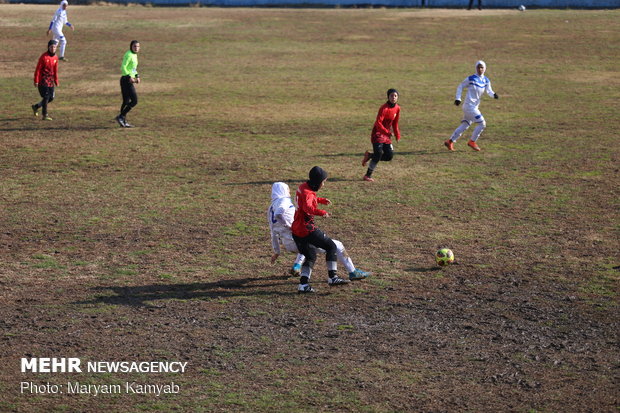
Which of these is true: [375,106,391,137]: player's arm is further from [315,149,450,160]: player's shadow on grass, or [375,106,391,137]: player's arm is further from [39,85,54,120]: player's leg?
[39,85,54,120]: player's leg

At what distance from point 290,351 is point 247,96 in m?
21.0

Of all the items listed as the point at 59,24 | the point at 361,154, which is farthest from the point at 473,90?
the point at 59,24

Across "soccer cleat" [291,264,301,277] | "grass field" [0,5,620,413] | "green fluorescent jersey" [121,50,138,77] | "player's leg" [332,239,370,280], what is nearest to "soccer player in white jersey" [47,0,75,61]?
"grass field" [0,5,620,413]

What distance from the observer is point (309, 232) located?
39.7 feet

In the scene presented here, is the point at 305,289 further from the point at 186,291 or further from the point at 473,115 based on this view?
the point at 473,115

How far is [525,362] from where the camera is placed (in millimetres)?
10039

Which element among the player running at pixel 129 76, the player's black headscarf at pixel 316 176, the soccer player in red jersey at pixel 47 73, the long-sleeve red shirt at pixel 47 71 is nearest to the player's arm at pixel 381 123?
the player's black headscarf at pixel 316 176

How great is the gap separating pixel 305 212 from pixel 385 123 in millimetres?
7325

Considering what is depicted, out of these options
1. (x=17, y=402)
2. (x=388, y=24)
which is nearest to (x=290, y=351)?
(x=17, y=402)

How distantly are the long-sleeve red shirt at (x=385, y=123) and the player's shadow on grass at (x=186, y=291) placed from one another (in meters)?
6.88

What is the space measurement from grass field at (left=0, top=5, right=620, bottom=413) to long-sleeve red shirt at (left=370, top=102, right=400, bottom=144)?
1073 millimetres

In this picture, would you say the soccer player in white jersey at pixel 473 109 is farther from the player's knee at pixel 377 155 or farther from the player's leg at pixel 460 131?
the player's knee at pixel 377 155

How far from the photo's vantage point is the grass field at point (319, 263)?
9.63 metres

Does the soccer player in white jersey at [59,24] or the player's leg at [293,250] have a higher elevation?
the soccer player in white jersey at [59,24]
